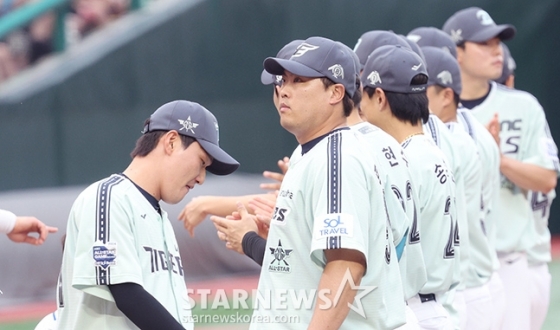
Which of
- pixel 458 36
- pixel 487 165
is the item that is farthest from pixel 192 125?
pixel 458 36

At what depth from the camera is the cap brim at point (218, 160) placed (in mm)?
3250

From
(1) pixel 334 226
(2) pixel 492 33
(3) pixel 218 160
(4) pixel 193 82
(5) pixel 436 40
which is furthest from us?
(4) pixel 193 82

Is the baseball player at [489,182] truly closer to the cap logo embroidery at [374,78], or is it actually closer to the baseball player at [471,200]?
the baseball player at [471,200]

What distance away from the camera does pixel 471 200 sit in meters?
4.62

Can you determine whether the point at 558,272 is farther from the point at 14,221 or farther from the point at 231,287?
the point at 14,221

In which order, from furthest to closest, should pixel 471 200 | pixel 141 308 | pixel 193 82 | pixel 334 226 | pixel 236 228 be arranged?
1. pixel 193 82
2. pixel 471 200
3. pixel 236 228
4. pixel 141 308
5. pixel 334 226

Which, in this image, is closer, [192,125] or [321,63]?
[321,63]

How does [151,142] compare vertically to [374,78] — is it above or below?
below

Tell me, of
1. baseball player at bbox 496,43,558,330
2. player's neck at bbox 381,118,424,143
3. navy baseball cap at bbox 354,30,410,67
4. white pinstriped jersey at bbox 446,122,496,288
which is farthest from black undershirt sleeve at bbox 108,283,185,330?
baseball player at bbox 496,43,558,330

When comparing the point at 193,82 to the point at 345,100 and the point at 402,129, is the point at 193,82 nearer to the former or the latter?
the point at 402,129

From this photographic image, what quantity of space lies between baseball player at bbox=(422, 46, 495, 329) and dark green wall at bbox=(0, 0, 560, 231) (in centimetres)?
477

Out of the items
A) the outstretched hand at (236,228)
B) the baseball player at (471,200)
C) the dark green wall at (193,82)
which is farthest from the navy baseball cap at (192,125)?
the dark green wall at (193,82)

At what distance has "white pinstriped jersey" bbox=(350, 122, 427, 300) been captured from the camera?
3.16 metres

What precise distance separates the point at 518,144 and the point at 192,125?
3.14 m
